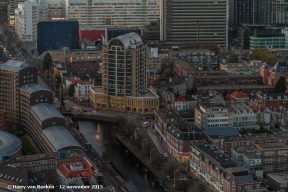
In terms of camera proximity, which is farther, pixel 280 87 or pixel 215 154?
pixel 280 87

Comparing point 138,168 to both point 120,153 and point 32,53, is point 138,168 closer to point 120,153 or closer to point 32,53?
point 120,153

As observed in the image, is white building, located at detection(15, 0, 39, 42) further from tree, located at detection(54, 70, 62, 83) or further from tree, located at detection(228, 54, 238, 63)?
tree, located at detection(228, 54, 238, 63)

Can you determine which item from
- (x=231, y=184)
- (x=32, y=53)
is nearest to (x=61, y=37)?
(x=32, y=53)

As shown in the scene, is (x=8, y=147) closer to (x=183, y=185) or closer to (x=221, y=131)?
(x=183, y=185)

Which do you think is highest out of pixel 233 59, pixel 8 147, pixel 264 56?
pixel 264 56

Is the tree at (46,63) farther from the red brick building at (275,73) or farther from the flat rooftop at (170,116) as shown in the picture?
the flat rooftop at (170,116)

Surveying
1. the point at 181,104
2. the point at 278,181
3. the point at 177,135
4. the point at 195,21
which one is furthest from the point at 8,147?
the point at 195,21

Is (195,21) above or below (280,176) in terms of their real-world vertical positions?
above

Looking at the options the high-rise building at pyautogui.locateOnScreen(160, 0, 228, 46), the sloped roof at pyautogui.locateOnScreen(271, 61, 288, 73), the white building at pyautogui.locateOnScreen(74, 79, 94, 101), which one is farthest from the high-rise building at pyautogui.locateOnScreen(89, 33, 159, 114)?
the high-rise building at pyautogui.locateOnScreen(160, 0, 228, 46)
